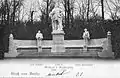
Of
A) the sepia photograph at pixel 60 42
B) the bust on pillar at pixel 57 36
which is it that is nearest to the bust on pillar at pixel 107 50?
the sepia photograph at pixel 60 42

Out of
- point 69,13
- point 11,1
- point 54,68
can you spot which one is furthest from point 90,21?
point 54,68

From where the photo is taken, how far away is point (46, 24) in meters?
23.5

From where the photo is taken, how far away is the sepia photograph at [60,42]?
7832mm

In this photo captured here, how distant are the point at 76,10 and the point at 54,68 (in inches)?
727

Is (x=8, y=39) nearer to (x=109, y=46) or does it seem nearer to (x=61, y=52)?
(x=61, y=52)

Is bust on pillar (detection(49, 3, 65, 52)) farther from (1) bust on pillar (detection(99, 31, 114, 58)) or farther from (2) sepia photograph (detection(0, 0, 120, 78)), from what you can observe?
(1) bust on pillar (detection(99, 31, 114, 58))

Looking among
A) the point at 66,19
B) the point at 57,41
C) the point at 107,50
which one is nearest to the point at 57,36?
the point at 57,41

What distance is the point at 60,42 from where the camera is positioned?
49.4 feet

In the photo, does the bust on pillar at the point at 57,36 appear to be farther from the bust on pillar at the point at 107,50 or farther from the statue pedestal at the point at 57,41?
the bust on pillar at the point at 107,50

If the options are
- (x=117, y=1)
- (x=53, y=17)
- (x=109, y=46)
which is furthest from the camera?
(x=117, y=1)

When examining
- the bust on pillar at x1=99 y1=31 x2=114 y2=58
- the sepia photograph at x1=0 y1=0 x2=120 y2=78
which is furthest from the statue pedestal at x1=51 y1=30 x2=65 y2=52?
the bust on pillar at x1=99 y1=31 x2=114 y2=58

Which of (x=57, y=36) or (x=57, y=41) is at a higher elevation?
(x=57, y=36)

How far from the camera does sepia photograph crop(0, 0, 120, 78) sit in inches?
308

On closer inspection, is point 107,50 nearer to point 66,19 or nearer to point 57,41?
point 57,41
